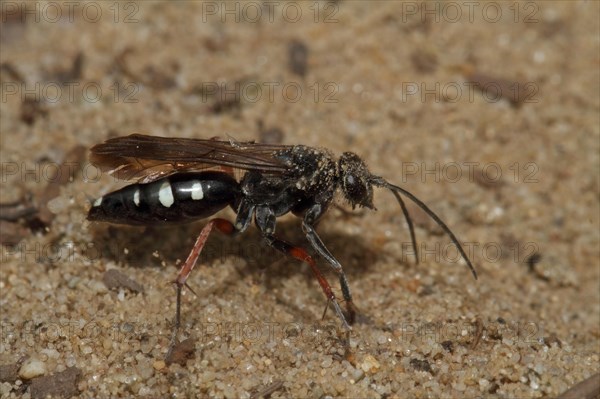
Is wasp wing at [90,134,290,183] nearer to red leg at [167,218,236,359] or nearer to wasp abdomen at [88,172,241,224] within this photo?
wasp abdomen at [88,172,241,224]

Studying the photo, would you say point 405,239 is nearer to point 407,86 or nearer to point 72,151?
point 407,86

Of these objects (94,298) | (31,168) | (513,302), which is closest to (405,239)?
(513,302)

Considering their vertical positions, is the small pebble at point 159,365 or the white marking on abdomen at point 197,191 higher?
the white marking on abdomen at point 197,191

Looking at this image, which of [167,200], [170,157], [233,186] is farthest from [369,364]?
[170,157]

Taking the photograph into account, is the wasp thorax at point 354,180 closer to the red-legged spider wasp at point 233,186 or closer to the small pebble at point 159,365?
the red-legged spider wasp at point 233,186

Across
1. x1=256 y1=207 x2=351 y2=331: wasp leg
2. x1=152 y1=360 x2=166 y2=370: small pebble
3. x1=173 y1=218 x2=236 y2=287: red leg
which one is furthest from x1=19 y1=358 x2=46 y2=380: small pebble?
x1=256 y1=207 x2=351 y2=331: wasp leg

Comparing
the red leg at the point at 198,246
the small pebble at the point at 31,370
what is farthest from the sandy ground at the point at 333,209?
the red leg at the point at 198,246

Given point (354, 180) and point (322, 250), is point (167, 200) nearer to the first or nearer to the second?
point (322, 250)
